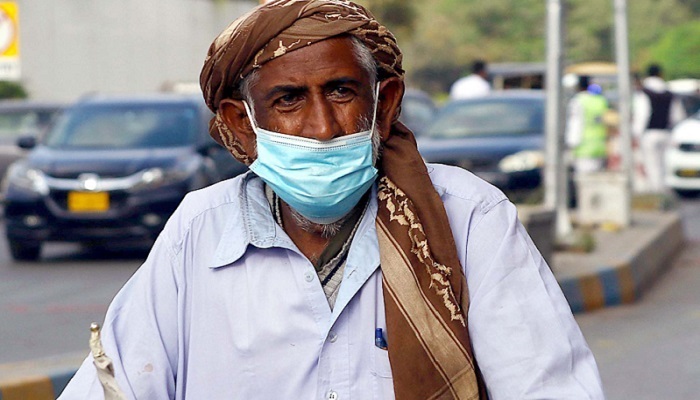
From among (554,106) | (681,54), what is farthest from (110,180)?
(681,54)

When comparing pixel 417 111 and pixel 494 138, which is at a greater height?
pixel 494 138

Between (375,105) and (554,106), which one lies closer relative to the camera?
(375,105)

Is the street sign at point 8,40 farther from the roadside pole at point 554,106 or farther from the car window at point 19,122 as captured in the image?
the roadside pole at point 554,106

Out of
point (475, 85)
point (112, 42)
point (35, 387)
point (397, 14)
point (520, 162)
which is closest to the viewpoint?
point (35, 387)

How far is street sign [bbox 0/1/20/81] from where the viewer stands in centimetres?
1573

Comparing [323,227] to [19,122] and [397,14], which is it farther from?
[397,14]

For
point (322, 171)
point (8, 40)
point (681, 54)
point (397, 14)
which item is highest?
point (322, 171)

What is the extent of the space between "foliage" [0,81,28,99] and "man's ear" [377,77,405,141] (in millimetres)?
28706

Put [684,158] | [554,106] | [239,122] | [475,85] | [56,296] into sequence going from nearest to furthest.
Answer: [239,122] → [56,296] → [554,106] → [475,85] → [684,158]

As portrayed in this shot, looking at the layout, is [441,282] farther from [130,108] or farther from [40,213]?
[130,108]

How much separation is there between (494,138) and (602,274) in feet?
14.9

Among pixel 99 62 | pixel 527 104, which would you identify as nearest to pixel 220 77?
pixel 527 104

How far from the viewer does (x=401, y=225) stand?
243 cm

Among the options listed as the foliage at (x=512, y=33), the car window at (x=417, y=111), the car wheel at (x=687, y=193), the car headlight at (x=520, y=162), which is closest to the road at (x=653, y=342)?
the car headlight at (x=520, y=162)
